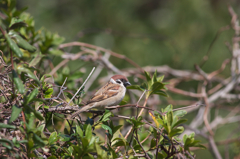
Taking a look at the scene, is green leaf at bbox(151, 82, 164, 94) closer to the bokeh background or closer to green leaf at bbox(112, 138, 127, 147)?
Result: green leaf at bbox(112, 138, 127, 147)

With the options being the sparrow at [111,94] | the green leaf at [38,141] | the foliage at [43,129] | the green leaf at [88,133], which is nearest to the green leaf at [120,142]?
the foliage at [43,129]

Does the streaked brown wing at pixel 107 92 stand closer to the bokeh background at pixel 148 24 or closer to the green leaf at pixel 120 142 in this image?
the green leaf at pixel 120 142

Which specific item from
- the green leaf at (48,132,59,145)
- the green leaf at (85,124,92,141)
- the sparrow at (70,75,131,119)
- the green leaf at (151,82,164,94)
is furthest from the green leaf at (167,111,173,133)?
the sparrow at (70,75,131,119)

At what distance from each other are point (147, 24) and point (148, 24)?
0.04 meters

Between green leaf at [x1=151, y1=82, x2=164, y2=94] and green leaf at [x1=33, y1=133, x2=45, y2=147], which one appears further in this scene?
green leaf at [x1=151, y1=82, x2=164, y2=94]

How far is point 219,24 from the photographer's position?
745cm

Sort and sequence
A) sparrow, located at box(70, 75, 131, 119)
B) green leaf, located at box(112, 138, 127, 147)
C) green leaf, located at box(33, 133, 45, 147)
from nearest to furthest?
1. green leaf, located at box(33, 133, 45, 147)
2. green leaf, located at box(112, 138, 127, 147)
3. sparrow, located at box(70, 75, 131, 119)

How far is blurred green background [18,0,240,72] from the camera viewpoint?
7.05 m

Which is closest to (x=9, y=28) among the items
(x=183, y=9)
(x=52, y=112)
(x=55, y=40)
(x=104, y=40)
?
(x=52, y=112)

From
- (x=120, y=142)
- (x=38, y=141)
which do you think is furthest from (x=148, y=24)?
(x=38, y=141)

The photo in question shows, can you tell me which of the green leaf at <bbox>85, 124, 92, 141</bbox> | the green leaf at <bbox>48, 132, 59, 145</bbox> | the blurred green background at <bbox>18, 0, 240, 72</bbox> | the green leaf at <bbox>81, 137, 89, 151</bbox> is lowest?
the green leaf at <bbox>48, 132, 59, 145</bbox>

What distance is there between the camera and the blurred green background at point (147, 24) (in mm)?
7051

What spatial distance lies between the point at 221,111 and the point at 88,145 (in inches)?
232

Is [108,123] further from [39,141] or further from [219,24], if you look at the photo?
[219,24]
